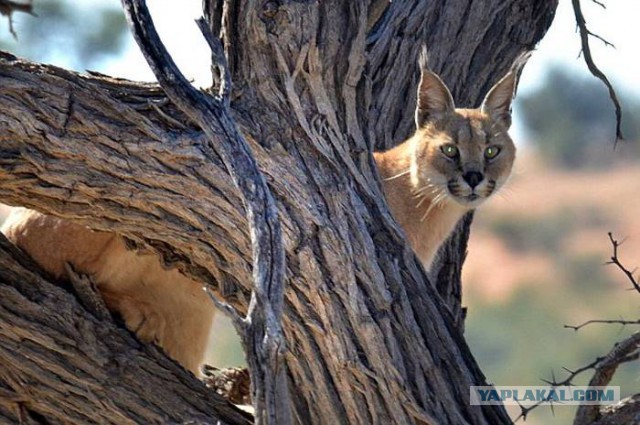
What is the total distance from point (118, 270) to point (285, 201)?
1.22 metres

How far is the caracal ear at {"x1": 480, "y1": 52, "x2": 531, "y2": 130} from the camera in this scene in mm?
5945

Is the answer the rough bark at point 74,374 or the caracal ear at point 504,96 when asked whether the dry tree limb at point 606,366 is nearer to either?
the rough bark at point 74,374

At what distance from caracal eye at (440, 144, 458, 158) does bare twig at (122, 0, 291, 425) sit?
243 centimetres

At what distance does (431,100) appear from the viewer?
613 centimetres

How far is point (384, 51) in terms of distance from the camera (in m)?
6.04

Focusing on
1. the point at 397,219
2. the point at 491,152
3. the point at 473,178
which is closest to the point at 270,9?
the point at 397,219

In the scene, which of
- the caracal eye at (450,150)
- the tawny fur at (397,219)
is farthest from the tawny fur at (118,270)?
the caracal eye at (450,150)

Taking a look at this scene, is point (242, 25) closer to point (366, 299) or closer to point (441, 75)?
point (366, 299)

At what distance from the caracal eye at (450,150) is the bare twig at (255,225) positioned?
2.43 m

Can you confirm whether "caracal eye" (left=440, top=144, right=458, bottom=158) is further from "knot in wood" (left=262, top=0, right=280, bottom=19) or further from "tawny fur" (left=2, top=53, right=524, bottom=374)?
"knot in wood" (left=262, top=0, right=280, bottom=19)

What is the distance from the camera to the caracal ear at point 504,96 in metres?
5.95

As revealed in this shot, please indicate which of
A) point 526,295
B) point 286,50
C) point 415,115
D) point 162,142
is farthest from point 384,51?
point 526,295

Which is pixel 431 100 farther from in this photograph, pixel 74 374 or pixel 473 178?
pixel 74 374

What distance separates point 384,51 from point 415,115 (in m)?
0.40
